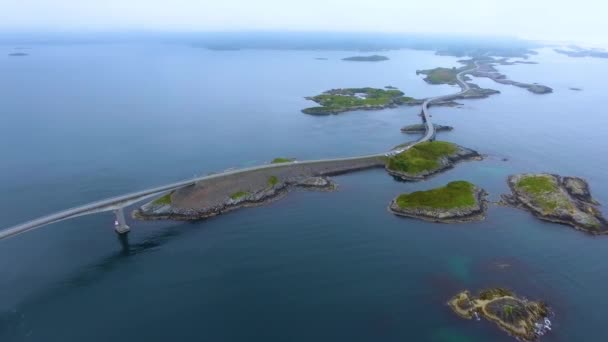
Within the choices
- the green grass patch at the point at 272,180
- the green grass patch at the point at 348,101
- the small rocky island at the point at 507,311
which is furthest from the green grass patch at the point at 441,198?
the green grass patch at the point at 348,101

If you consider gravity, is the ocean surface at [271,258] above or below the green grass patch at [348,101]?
below

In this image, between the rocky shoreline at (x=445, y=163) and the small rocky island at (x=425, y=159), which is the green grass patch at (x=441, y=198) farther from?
the small rocky island at (x=425, y=159)

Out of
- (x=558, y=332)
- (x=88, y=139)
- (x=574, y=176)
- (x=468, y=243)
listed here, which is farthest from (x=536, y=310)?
(x=88, y=139)

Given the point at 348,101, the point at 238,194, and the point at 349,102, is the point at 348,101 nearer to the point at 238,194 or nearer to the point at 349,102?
the point at 349,102

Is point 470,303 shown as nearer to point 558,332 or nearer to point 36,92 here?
point 558,332

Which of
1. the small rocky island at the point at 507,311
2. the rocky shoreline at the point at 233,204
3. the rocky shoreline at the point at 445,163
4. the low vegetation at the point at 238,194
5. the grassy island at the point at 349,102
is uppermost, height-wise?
the grassy island at the point at 349,102

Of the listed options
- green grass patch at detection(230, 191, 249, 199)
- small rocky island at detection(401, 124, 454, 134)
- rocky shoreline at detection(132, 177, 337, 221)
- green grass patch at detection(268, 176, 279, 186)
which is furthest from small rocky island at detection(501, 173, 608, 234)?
green grass patch at detection(230, 191, 249, 199)

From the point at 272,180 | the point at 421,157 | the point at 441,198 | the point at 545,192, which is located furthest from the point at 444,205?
the point at 272,180
